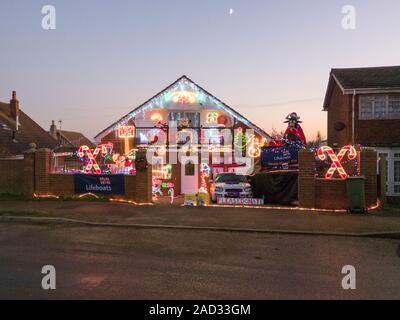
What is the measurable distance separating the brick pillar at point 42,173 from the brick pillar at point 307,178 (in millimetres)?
9732

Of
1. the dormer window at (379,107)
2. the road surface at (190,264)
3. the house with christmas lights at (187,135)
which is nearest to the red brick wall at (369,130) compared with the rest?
the dormer window at (379,107)

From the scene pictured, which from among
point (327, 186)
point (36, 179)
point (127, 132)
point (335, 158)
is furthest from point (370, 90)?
point (36, 179)

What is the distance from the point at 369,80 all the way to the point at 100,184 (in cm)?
1378

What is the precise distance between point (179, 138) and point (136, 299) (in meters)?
19.0

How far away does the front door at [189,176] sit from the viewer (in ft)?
80.5

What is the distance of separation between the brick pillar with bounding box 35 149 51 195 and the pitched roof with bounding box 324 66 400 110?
552 inches

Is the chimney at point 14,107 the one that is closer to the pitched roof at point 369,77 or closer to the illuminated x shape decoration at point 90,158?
the illuminated x shape decoration at point 90,158

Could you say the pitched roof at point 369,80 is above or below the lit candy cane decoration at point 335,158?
above

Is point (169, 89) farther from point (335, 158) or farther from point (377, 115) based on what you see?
point (335, 158)

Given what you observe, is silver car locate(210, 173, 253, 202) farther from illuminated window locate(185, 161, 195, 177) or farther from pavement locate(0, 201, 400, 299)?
illuminated window locate(185, 161, 195, 177)

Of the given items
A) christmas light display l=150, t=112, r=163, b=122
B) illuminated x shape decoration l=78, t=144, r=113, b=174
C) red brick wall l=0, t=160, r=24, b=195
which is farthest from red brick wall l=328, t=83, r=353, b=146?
red brick wall l=0, t=160, r=24, b=195

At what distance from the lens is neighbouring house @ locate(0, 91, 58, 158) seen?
2802cm

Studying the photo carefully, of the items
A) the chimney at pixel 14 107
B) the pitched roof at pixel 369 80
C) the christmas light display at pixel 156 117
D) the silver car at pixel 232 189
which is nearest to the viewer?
the silver car at pixel 232 189
